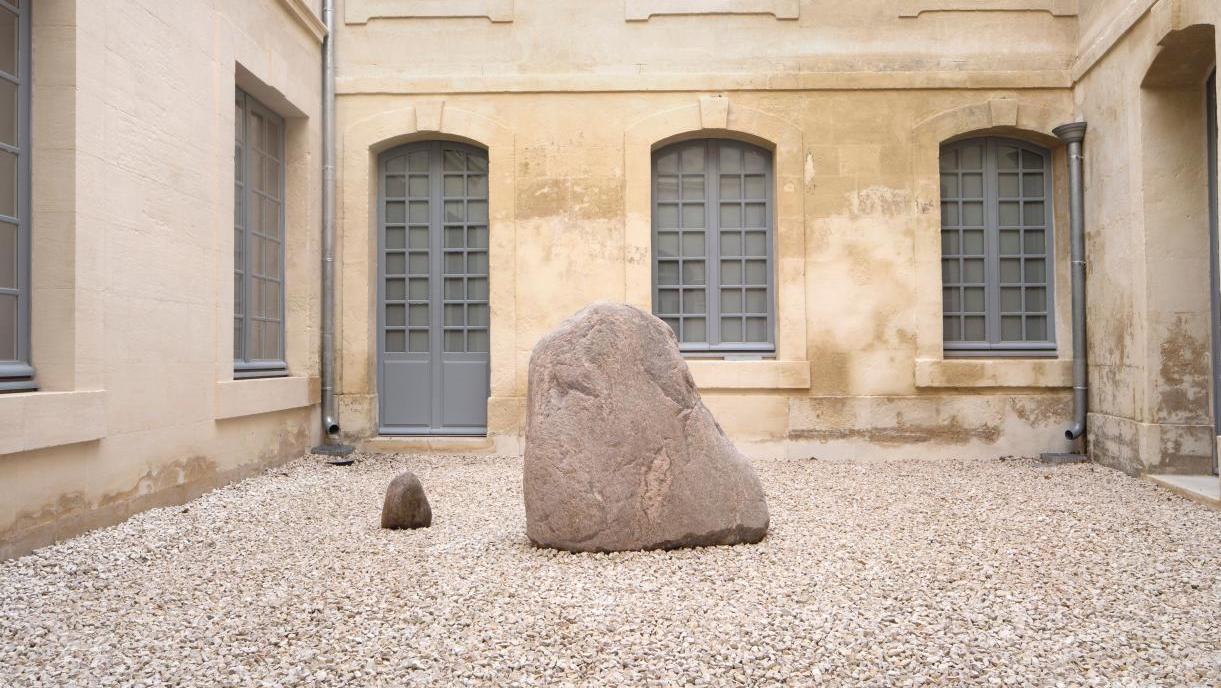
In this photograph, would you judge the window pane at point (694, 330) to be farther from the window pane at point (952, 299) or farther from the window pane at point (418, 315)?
the window pane at point (418, 315)

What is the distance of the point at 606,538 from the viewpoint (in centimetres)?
438

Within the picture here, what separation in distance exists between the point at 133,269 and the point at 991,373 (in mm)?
7656

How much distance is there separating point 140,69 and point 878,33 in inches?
272

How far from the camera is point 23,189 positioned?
485 cm

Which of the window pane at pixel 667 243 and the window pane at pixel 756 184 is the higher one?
the window pane at pixel 756 184

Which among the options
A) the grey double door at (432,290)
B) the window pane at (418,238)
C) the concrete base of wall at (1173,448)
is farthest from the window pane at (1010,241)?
the window pane at (418,238)

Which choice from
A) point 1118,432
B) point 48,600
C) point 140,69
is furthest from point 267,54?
point 1118,432

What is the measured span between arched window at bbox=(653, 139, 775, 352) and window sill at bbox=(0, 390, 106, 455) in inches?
211

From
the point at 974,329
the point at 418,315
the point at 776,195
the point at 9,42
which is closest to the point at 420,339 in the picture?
the point at 418,315

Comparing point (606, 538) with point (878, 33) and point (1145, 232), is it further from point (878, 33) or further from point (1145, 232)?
point (878, 33)

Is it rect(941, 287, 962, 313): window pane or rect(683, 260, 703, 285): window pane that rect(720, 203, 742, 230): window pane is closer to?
rect(683, 260, 703, 285): window pane

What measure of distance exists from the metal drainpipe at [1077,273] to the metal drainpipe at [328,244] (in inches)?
290

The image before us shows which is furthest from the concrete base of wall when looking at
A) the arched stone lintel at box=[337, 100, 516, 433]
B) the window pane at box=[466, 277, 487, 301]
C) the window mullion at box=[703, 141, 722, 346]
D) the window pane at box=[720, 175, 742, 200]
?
the window pane at box=[466, 277, 487, 301]

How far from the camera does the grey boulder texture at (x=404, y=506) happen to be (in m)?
5.22
